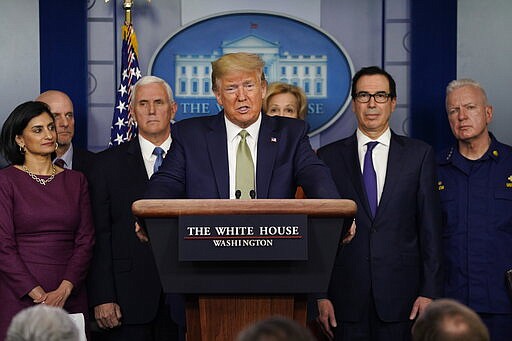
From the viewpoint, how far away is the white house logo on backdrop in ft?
18.3

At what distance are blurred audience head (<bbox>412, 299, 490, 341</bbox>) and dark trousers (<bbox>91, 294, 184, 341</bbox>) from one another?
2.44m

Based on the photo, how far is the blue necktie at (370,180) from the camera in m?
4.24

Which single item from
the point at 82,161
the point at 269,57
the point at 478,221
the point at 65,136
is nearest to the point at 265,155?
the point at 478,221

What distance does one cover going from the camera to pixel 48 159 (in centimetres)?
425

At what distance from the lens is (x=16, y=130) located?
4.23m

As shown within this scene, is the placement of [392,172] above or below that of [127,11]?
below

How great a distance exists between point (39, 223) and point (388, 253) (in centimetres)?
161

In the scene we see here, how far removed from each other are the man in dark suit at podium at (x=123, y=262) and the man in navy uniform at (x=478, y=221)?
1.43 m

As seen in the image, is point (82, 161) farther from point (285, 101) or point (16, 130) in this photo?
point (285, 101)

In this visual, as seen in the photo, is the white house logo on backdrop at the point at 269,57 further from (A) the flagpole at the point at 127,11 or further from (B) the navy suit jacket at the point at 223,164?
(B) the navy suit jacket at the point at 223,164

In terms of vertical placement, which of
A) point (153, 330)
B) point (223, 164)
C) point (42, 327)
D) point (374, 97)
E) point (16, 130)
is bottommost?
point (153, 330)

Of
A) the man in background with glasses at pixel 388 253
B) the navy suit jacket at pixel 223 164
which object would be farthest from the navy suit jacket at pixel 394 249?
the navy suit jacket at pixel 223 164

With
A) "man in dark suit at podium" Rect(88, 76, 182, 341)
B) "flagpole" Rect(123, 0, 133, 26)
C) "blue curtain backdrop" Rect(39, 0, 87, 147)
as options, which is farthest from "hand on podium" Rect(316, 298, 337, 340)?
"flagpole" Rect(123, 0, 133, 26)

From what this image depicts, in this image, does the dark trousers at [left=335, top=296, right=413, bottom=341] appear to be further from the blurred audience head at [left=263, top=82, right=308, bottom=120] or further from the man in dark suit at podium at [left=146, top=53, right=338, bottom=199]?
the blurred audience head at [left=263, top=82, right=308, bottom=120]
